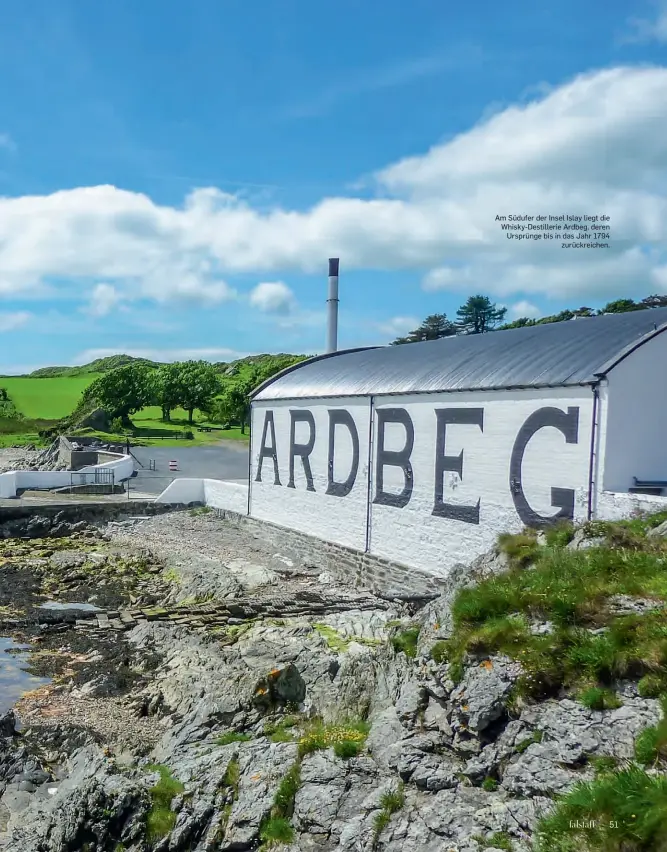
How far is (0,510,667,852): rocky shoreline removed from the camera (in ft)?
21.9

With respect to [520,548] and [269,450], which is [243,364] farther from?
[520,548]

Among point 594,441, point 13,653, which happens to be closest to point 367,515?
point 594,441

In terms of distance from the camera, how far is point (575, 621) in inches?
315

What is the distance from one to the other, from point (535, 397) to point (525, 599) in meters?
7.58

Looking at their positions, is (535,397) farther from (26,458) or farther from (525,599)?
(26,458)

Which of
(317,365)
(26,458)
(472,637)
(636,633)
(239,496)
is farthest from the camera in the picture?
(26,458)

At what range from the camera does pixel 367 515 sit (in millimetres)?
20672

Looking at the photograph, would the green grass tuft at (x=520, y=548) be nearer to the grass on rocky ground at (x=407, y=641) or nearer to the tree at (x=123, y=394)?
the grass on rocky ground at (x=407, y=641)

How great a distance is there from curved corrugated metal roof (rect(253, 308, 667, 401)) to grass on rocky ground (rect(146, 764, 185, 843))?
34.4 feet

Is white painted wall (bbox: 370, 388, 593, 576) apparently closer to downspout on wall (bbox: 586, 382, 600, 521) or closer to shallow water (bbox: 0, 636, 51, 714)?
downspout on wall (bbox: 586, 382, 600, 521)

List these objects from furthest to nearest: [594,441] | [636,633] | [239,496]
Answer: [239,496]
[594,441]
[636,633]

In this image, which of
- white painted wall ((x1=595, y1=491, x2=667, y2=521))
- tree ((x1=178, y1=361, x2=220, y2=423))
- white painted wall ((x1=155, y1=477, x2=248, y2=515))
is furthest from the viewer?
tree ((x1=178, y1=361, x2=220, y2=423))

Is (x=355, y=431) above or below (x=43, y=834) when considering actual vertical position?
above

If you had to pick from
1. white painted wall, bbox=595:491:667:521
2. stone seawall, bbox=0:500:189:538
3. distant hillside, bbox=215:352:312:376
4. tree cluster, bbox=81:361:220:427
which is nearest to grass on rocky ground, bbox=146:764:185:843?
white painted wall, bbox=595:491:667:521
